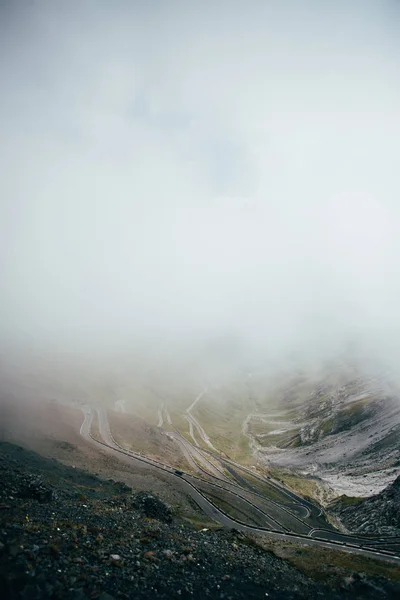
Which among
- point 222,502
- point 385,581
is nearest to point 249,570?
point 385,581

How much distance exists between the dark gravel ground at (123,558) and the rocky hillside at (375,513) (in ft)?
121

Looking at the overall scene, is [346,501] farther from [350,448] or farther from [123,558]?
[123,558]

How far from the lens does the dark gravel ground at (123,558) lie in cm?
2934

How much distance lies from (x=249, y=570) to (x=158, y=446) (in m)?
99.3

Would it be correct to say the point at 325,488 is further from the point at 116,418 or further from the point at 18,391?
the point at 18,391

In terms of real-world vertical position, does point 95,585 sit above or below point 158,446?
above

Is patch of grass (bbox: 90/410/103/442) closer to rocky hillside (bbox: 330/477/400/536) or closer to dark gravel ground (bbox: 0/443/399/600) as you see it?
dark gravel ground (bbox: 0/443/399/600)

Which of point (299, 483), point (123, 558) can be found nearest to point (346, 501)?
point (299, 483)

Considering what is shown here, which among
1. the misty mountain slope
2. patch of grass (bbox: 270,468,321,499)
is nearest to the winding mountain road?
patch of grass (bbox: 270,468,321,499)

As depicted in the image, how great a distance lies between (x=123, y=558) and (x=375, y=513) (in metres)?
72.8

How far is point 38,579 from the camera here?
27922mm

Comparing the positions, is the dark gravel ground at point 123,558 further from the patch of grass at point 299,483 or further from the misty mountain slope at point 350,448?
the misty mountain slope at point 350,448

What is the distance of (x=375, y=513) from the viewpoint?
77.6 metres

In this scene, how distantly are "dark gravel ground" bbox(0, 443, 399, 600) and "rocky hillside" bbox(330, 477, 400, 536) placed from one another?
36.9 metres
